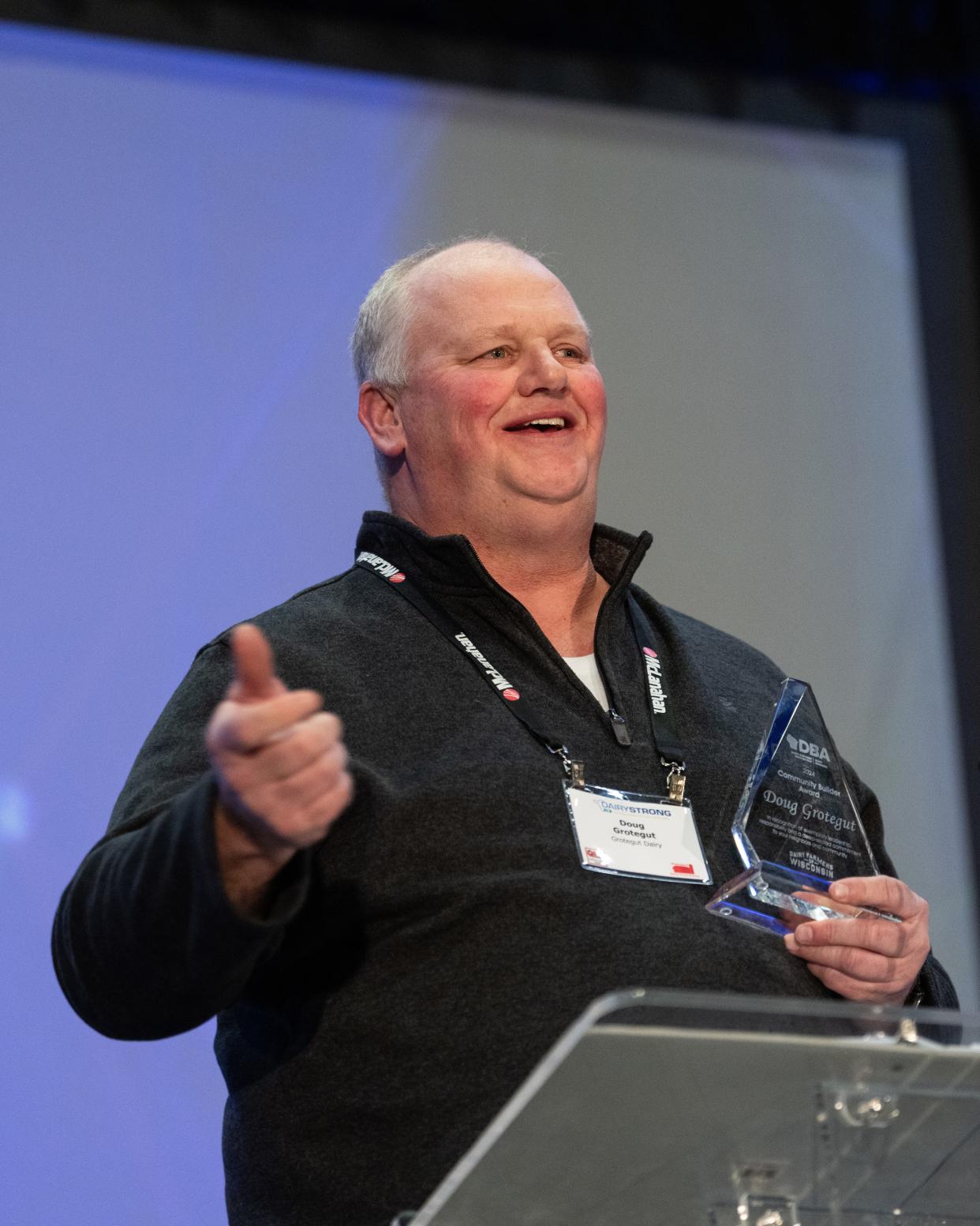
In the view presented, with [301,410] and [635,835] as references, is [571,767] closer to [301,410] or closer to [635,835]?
[635,835]

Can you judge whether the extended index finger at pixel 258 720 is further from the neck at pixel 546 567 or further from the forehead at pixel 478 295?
the forehead at pixel 478 295

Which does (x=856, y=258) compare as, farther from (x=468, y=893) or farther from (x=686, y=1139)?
(x=686, y=1139)

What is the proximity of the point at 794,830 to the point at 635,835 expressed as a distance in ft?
0.56

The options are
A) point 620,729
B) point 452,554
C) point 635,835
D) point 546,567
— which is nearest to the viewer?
point 635,835

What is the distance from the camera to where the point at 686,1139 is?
3.35ft

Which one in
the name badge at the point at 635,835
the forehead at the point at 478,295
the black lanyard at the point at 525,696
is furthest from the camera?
the forehead at the point at 478,295

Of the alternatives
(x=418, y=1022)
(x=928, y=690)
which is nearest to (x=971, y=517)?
(x=928, y=690)

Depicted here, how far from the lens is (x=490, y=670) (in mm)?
1836

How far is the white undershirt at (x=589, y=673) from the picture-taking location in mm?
1915

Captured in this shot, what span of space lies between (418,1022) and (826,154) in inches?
104

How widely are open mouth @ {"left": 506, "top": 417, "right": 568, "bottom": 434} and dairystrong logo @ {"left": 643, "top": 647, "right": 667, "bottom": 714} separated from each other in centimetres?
33

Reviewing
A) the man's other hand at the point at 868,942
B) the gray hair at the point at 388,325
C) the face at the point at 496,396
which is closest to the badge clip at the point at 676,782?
the man's other hand at the point at 868,942

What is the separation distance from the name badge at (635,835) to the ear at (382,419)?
72cm

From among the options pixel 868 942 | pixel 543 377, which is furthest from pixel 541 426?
pixel 868 942
